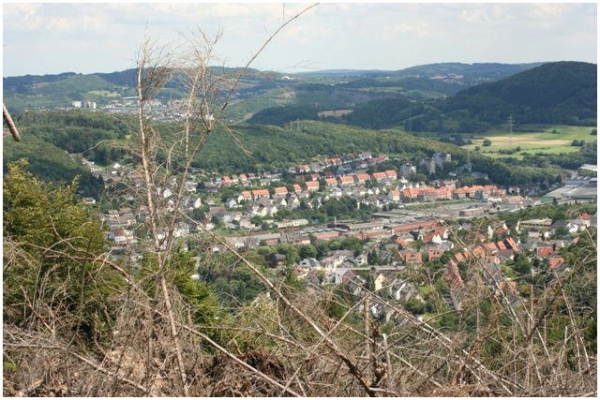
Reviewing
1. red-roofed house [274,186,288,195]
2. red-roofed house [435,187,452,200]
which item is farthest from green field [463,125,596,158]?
red-roofed house [274,186,288,195]

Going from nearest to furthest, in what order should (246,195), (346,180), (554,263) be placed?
1. (554,263)
2. (246,195)
3. (346,180)

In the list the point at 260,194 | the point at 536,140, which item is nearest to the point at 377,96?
the point at 536,140

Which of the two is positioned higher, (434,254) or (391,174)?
(434,254)

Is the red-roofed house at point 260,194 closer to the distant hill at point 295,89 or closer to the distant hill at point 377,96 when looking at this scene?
the distant hill at point 295,89

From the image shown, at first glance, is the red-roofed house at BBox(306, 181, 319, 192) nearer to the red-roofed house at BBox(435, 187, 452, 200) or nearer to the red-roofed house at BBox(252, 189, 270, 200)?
the red-roofed house at BBox(252, 189, 270, 200)

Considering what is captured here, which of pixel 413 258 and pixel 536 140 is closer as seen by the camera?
pixel 413 258

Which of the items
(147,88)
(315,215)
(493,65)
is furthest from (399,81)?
(147,88)

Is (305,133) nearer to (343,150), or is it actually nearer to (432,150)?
(343,150)

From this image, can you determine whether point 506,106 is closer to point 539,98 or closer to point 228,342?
point 539,98
